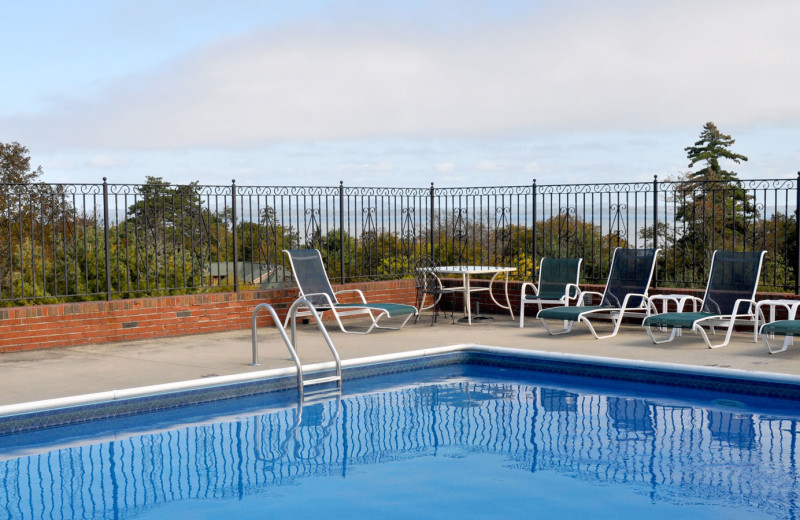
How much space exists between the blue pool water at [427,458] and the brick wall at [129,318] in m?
2.77

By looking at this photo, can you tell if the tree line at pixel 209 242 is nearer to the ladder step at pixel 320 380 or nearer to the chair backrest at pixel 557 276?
the chair backrest at pixel 557 276

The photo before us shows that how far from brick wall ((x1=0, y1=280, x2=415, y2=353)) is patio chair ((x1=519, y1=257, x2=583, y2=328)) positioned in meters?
2.52

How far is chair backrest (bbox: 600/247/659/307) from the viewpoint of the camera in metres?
9.52

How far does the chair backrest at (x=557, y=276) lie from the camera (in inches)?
396

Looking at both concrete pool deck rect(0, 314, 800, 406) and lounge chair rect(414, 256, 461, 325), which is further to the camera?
lounge chair rect(414, 256, 461, 325)

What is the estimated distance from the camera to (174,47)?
12070 millimetres

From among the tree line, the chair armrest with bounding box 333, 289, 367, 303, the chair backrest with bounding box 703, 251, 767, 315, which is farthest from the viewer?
the chair armrest with bounding box 333, 289, 367, 303

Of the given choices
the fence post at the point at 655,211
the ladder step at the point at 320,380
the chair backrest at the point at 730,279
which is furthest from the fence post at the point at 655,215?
the ladder step at the point at 320,380

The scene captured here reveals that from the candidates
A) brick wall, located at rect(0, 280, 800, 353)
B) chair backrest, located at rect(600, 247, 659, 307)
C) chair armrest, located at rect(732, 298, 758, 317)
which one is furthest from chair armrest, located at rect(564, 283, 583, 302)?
chair armrest, located at rect(732, 298, 758, 317)

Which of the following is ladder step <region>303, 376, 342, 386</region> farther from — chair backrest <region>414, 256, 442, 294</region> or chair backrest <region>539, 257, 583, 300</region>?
chair backrest <region>539, 257, 583, 300</region>

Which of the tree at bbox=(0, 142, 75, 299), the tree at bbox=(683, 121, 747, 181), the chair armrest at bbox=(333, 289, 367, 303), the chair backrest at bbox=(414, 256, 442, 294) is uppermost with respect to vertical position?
the tree at bbox=(683, 121, 747, 181)

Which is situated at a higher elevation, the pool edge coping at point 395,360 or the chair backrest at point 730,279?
the chair backrest at point 730,279

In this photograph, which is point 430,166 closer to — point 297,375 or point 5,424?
point 297,375

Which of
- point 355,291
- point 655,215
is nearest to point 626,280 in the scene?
point 655,215
